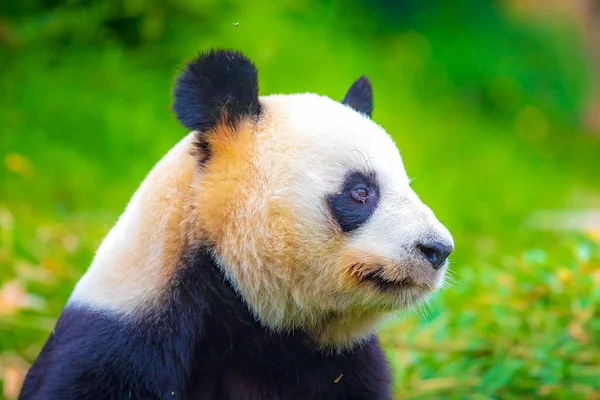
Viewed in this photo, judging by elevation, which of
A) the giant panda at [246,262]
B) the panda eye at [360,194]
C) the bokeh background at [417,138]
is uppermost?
the bokeh background at [417,138]

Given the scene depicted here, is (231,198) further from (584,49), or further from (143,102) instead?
(584,49)

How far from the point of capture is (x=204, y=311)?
238cm

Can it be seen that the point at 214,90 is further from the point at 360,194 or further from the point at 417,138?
the point at 417,138

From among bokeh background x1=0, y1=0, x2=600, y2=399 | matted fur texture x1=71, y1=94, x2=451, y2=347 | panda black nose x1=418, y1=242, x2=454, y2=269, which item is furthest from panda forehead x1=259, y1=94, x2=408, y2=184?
bokeh background x1=0, y1=0, x2=600, y2=399

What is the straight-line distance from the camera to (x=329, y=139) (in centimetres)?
238

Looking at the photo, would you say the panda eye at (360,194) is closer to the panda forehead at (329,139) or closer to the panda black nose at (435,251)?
the panda forehead at (329,139)

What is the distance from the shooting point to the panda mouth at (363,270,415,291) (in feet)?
7.58

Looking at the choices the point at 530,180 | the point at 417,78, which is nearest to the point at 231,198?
the point at 530,180

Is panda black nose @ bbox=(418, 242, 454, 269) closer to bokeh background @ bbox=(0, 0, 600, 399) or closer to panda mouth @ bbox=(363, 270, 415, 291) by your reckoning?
panda mouth @ bbox=(363, 270, 415, 291)

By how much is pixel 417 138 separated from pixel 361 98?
5.96 m

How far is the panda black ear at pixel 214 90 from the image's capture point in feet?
7.89

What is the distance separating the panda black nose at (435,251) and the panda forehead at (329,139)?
0.25 meters

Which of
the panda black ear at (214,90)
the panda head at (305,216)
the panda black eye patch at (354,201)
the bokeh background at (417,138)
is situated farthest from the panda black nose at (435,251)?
the panda black ear at (214,90)

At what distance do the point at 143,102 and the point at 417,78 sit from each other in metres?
3.61
